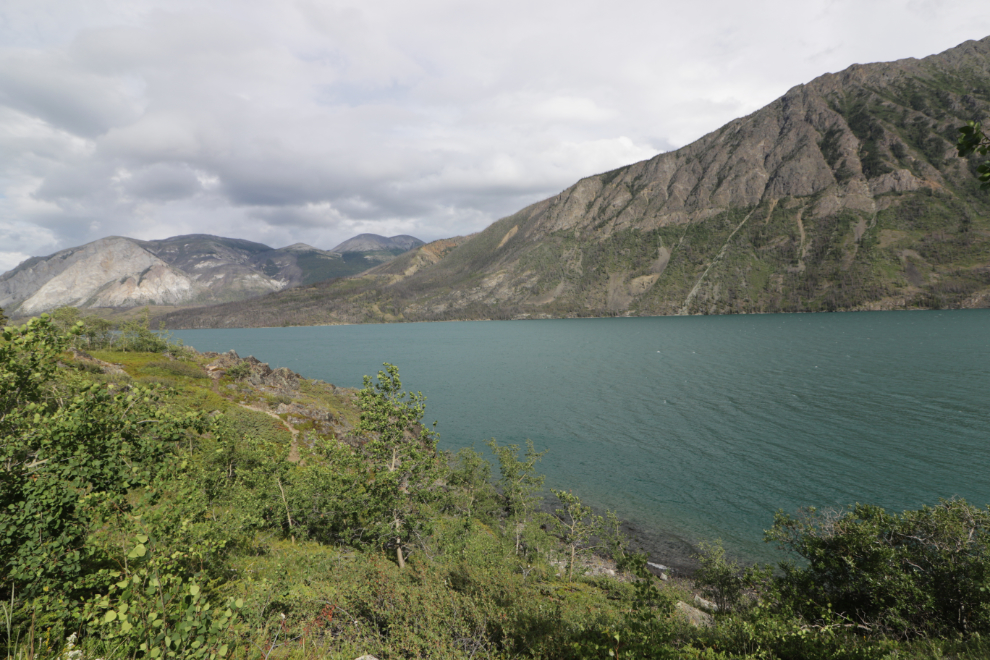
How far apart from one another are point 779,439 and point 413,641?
62049 mm

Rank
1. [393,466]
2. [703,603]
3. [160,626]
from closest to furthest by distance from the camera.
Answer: [160,626], [393,466], [703,603]

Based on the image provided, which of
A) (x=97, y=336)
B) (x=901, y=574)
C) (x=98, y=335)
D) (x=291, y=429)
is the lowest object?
(x=291, y=429)

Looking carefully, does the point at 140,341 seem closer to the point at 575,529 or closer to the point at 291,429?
the point at 291,429

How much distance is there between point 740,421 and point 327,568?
6629cm

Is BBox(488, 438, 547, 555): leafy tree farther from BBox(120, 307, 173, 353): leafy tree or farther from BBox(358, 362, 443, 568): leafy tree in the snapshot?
BBox(120, 307, 173, 353): leafy tree

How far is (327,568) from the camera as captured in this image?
18656 millimetres

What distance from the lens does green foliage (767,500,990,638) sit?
13.7m

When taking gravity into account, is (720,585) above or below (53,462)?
below

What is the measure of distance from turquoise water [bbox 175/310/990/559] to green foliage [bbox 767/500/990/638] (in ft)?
66.6

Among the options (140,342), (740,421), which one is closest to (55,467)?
(740,421)

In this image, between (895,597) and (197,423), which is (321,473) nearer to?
(197,423)

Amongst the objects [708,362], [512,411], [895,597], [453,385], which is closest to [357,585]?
[895,597]

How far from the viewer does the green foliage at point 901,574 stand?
13.7 m

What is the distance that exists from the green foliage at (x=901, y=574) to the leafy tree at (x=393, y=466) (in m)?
17.2
